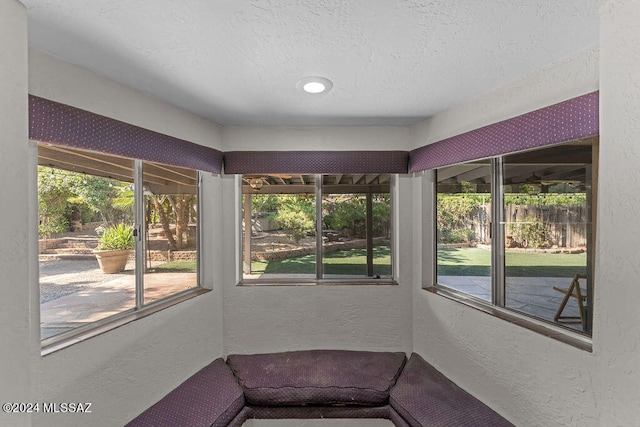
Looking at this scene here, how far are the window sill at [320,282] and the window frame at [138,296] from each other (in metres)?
0.43

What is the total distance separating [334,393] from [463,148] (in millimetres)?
1820

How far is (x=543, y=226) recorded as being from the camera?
1697 mm

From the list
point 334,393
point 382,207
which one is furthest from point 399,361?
point 382,207

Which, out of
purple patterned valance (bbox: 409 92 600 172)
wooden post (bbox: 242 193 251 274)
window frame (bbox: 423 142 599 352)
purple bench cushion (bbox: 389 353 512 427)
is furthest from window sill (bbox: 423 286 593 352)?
wooden post (bbox: 242 193 251 274)

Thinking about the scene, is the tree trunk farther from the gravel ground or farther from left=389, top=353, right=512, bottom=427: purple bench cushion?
left=389, top=353, right=512, bottom=427: purple bench cushion

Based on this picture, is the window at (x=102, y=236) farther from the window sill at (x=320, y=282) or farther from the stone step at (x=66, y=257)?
the window sill at (x=320, y=282)

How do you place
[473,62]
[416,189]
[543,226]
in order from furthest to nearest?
[416,189], [543,226], [473,62]

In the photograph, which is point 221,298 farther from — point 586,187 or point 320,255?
point 586,187

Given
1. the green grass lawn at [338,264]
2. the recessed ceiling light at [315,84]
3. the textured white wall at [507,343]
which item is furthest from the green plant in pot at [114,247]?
the textured white wall at [507,343]

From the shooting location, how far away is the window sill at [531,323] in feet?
4.68

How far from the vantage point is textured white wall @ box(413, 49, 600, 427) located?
1.36 meters

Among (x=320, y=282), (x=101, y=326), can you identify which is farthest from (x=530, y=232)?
(x=101, y=326)

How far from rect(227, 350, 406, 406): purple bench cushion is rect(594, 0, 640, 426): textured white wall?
4.52ft

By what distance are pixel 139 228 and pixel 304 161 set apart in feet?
4.19
